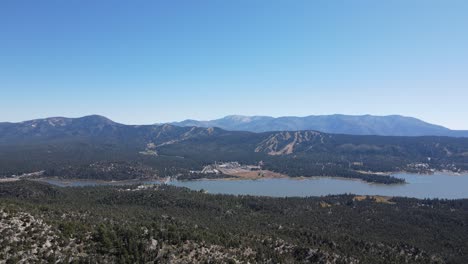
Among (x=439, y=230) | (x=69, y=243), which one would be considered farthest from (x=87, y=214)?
(x=439, y=230)

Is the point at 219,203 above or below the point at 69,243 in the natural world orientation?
below

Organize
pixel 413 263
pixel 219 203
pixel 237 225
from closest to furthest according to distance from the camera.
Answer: pixel 413 263 → pixel 237 225 → pixel 219 203

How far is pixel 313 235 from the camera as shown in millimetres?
84875

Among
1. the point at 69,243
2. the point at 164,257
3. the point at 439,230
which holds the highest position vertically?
the point at 69,243

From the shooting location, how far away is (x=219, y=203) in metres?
122

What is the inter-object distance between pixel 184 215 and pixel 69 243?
50.8 meters

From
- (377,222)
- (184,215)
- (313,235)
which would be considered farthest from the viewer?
(377,222)

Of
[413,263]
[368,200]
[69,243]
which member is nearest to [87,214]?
[69,243]

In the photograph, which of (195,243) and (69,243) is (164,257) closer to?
(195,243)

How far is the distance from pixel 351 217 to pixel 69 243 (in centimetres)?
8615

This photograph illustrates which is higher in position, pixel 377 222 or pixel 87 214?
pixel 87 214

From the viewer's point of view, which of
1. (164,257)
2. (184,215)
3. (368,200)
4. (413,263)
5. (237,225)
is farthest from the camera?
(368,200)

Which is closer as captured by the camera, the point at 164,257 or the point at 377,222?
the point at 164,257

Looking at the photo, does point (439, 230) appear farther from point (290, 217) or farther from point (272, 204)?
point (272, 204)
